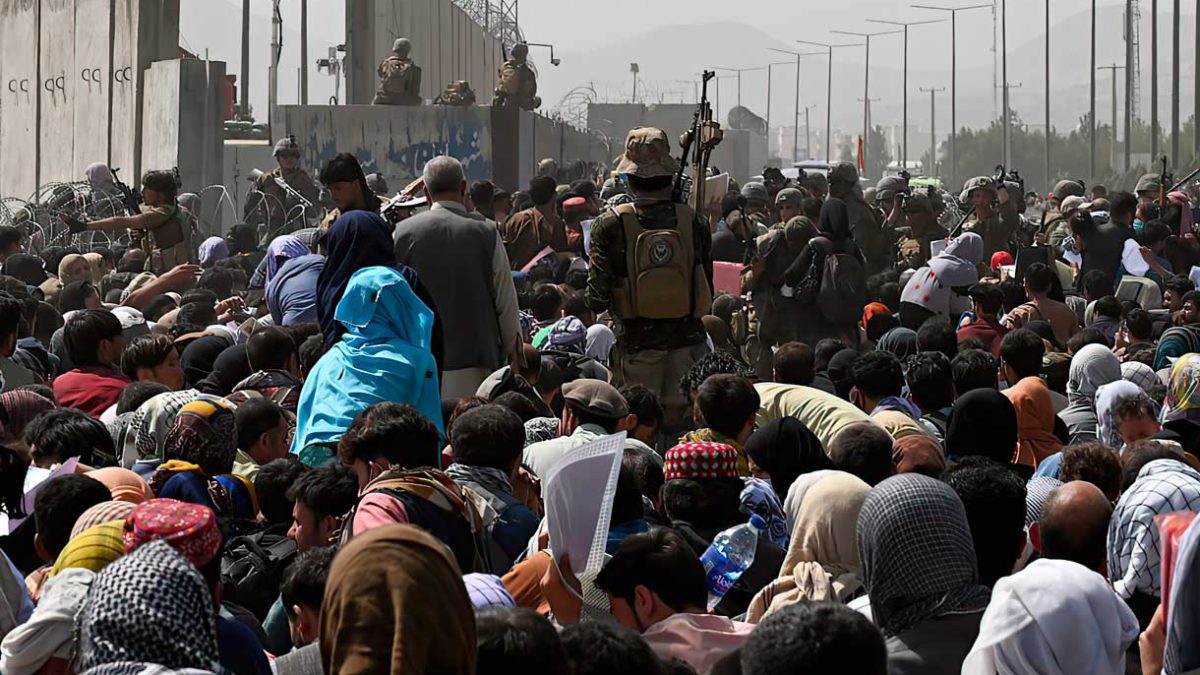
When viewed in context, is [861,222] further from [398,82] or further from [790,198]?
[398,82]

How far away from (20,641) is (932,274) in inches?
315

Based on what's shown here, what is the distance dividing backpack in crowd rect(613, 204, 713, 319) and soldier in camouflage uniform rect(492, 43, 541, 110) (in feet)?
45.6

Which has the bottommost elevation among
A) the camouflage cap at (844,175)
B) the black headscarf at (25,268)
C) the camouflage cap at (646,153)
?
the black headscarf at (25,268)

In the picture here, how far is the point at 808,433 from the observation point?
248 inches

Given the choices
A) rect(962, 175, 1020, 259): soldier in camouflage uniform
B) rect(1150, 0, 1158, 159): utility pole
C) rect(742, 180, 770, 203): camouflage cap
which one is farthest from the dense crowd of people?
rect(1150, 0, 1158, 159): utility pole

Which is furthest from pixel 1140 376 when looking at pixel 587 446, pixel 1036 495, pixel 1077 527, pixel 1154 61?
pixel 1154 61

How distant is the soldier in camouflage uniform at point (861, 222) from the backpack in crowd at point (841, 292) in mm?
1596

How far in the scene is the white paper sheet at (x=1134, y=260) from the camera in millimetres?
13141

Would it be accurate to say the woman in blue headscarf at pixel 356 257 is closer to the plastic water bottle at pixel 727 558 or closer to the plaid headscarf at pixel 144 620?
the plastic water bottle at pixel 727 558

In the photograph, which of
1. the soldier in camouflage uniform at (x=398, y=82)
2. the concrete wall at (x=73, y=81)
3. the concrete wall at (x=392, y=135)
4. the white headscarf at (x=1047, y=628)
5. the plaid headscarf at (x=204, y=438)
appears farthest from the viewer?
the soldier in camouflage uniform at (x=398, y=82)

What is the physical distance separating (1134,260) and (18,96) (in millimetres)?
15364

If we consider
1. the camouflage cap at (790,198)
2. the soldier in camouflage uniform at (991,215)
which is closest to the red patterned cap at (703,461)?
the camouflage cap at (790,198)

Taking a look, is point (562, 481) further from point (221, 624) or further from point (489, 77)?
point (489, 77)

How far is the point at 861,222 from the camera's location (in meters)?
13.6
